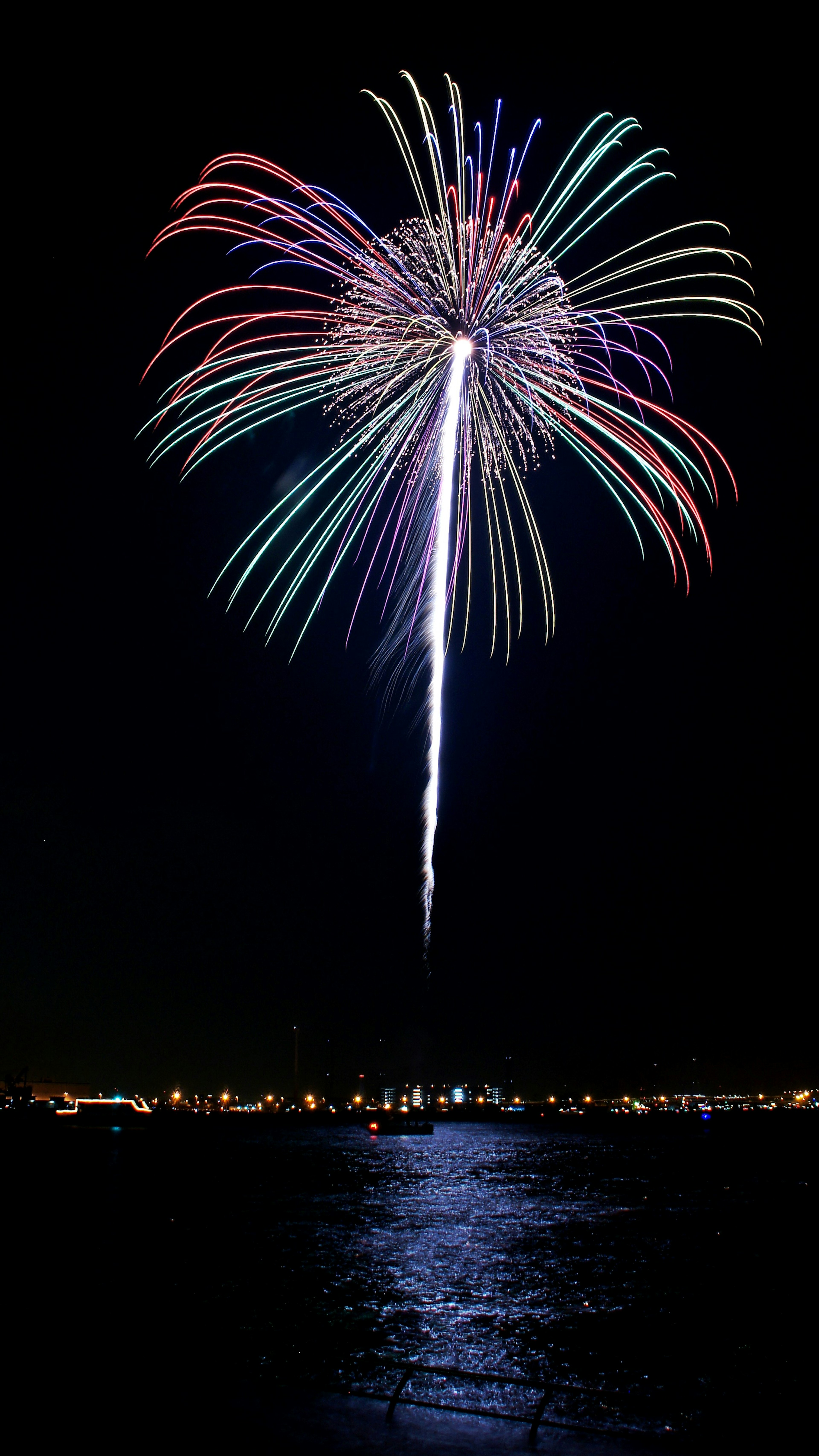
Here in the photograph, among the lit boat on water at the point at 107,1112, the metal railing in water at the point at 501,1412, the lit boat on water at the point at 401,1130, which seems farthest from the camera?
the lit boat on water at the point at 107,1112

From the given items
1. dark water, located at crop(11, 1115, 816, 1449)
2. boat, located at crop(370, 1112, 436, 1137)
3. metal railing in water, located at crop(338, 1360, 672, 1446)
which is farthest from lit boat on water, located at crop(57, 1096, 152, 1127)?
metal railing in water, located at crop(338, 1360, 672, 1446)

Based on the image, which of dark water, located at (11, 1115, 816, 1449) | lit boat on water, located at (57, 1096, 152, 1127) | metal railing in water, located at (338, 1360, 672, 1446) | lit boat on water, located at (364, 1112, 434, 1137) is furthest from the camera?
lit boat on water, located at (57, 1096, 152, 1127)

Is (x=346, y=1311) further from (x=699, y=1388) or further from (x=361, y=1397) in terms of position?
(x=361, y=1397)

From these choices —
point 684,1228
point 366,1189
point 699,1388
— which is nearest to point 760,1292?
point 699,1388

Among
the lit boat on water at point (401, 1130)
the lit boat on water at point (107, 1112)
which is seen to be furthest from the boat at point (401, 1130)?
the lit boat on water at point (107, 1112)

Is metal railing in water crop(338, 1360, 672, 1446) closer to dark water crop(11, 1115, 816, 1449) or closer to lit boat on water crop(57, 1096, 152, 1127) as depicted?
dark water crop(11, 1115, 816, 1449)

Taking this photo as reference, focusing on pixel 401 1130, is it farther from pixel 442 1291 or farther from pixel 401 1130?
pixel 442 1291

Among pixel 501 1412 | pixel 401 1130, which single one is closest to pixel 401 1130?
pixel 401 1130

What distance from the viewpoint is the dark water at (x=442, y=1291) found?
1041 centimetres

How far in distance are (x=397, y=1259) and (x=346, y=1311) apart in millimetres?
8250

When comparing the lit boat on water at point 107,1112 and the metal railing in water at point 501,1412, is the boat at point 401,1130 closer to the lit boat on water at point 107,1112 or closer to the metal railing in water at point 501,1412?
the lit boat on water at point 107,1112

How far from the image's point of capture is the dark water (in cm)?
1041

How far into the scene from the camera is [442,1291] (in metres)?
19.4

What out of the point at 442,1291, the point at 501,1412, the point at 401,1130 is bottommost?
the point at 401,1130
